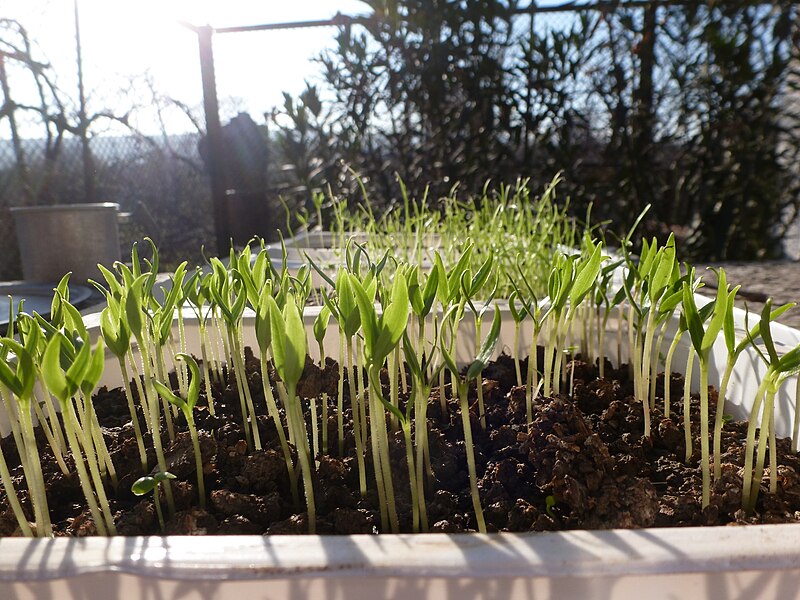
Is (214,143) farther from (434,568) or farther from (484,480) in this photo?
(434,568)

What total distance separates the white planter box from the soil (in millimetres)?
146

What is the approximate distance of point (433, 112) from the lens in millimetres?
3764

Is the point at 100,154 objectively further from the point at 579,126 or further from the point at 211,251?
the point at 579,126

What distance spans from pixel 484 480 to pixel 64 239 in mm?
2416

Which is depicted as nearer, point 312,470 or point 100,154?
point 312,470

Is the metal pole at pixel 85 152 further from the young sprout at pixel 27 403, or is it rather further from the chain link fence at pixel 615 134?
the young sprout at pixel 27 403

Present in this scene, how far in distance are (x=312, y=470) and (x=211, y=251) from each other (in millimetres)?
3409

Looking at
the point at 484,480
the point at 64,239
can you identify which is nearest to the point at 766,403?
the point at 484,480

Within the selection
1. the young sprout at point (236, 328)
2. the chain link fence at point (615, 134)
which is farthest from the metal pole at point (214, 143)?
the young sprout at point (236, 328)

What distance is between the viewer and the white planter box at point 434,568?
0.39 m

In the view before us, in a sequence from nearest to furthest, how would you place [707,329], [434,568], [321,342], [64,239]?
1. [434,568]
2. [707,329]
3. [321,342]
4. [64,239]

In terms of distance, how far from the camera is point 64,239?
259 cm

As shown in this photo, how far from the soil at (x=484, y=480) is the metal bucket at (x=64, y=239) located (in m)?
2.01

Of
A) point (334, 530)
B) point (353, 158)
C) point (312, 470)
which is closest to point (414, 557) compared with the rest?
point (334, 530)
